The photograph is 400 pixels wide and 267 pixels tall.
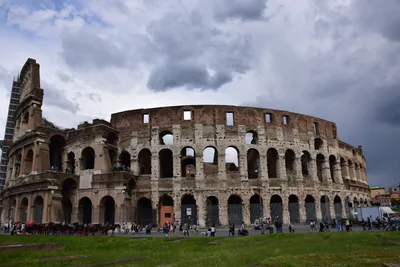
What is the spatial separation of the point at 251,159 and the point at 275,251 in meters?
24.4

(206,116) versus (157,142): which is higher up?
(206,116)

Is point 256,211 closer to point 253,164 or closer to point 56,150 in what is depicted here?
point 253,164

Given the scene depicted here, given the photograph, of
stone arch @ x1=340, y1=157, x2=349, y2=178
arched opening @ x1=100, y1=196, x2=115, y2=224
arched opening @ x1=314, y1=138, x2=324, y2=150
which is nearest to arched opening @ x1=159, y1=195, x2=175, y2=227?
arched opening @ x1=100, y1=196, x2=115, y2=224

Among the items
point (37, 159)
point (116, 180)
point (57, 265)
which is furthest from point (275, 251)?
point (37, 159)

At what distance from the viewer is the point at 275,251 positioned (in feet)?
43.0

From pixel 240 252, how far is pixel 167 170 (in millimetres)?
22673

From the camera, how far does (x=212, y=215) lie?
3083cm

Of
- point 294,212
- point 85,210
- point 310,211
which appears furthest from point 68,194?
point 310,211

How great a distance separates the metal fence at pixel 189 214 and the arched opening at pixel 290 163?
9996 millimetres

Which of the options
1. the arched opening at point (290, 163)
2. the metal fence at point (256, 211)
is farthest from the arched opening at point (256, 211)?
the arched opening at point (290, 163)

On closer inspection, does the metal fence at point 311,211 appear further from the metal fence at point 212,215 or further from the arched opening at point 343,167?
the metal fence at point 212,215

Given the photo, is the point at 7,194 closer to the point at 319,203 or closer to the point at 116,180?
the point at 116,180

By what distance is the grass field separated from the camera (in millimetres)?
10297

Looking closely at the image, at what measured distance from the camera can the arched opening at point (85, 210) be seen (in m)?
31.5
